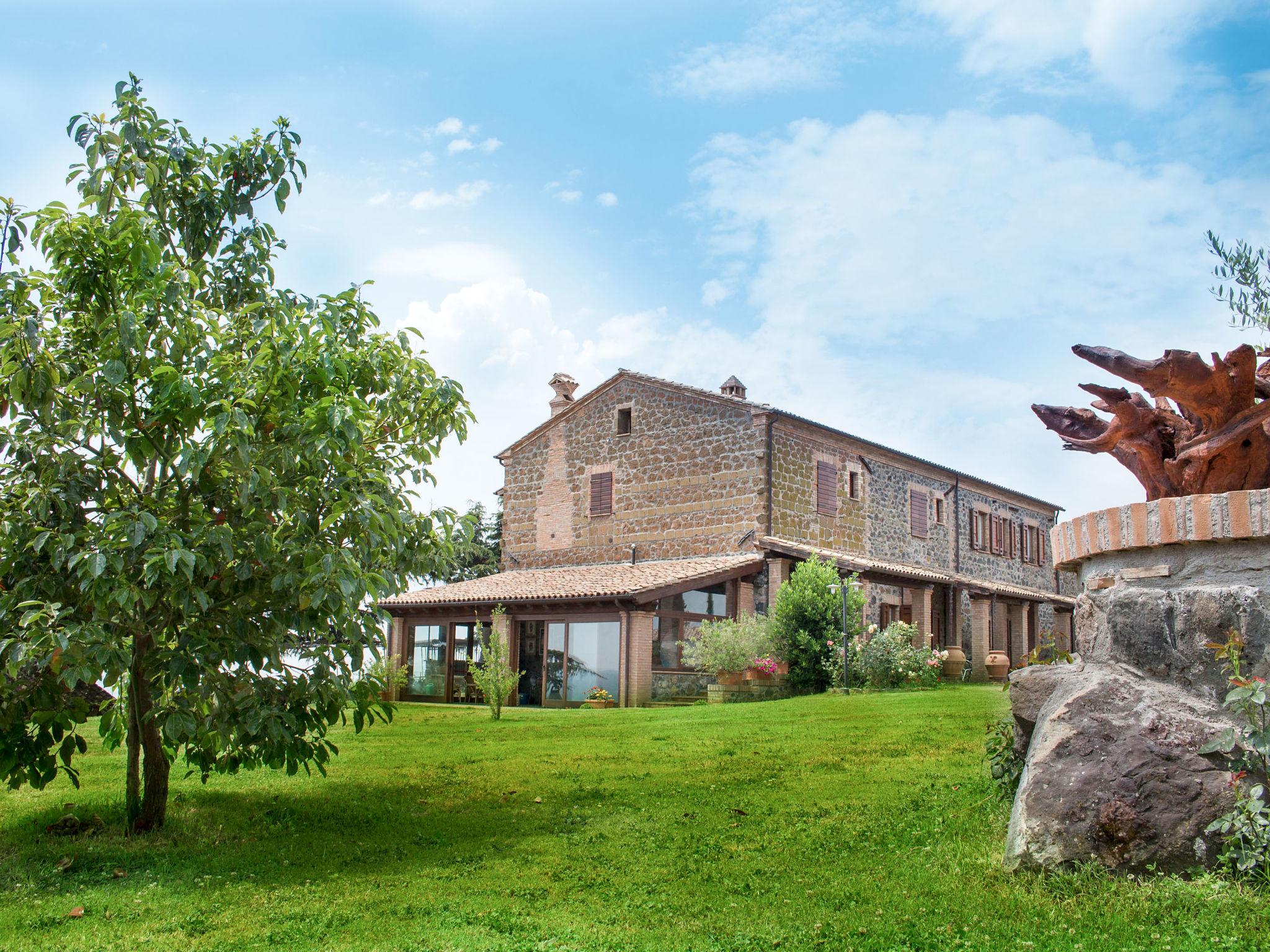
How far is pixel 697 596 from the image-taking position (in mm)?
22750

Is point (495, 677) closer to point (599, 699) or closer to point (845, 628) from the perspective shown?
point (599, 699)

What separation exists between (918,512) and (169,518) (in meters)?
23.8

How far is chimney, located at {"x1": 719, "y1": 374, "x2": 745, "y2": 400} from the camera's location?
26062 millimetres

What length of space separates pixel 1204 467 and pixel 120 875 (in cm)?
684

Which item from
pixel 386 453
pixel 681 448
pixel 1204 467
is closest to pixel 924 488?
pixel 681 448

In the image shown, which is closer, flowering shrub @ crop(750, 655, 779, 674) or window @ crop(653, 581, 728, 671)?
flowering shrub @ crop(750, 655, 779, 674)

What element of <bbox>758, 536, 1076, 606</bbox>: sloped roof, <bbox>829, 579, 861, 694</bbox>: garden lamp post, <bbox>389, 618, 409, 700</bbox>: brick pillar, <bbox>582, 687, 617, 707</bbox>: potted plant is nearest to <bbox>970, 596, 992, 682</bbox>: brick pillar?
<bbox>758, 536, 1076, 606</bbox>: sloped roof

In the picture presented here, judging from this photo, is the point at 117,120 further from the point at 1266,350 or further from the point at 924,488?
the point at 924,488

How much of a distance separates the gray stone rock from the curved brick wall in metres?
0.65

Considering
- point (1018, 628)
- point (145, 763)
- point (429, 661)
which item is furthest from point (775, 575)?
point (145, 763)

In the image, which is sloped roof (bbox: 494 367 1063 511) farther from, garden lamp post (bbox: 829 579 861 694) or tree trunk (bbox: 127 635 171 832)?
tree trunk (bbox: 127 635 171 832)

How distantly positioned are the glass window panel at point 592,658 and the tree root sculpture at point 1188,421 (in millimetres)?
16725

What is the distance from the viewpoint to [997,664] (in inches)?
1003

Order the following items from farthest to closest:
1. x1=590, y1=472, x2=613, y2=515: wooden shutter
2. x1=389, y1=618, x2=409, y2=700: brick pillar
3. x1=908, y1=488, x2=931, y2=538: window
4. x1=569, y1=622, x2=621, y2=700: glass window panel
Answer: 1. x1=908, y1=488, x2=931, y2=538: window
2. x1=590, y1=472, x2=613, y2=515: wooden shutter
3. x1=389, y1=618, x2=409, y2=700: brick pillar
4. x1=569, y1=622, x2=621, y2=700: glass window panel
